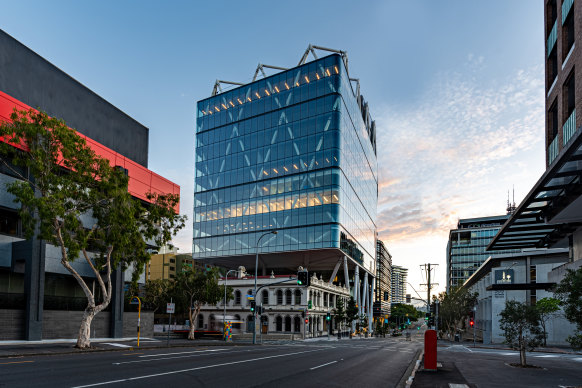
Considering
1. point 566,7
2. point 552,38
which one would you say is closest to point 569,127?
point 566,7

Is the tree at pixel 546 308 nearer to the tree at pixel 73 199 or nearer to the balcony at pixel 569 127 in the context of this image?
the balcony at pixel 569 127

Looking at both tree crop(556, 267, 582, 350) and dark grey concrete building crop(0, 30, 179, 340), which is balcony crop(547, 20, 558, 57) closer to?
tree crop(556, 267, 582, 350)

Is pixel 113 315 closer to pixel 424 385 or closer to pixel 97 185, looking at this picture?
pixel 97 185

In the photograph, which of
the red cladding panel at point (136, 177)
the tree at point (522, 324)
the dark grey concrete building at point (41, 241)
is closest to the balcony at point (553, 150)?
the tree at point (522, 324)

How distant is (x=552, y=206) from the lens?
987 inches

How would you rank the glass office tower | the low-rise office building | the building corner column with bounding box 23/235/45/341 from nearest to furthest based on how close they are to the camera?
the building corner column with bounding box 23/235/45/341, the low-rise office building, the glass office tower

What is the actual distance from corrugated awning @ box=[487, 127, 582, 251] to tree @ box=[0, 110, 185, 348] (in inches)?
910

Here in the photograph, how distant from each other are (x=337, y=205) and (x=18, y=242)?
53614mm

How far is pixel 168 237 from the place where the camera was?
3173 cm

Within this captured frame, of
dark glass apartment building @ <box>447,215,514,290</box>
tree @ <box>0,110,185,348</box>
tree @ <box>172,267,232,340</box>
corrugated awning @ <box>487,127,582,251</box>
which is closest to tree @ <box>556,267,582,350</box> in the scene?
corrugated awning @ <box>487,127,582,251</box>

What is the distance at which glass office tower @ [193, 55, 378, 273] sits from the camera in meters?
79.6

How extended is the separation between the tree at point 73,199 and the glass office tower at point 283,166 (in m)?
50.5

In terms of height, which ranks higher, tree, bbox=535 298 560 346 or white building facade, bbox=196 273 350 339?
tree, bbox=535 298 560 346

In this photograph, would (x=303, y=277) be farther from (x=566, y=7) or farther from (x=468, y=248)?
(x=468, y=248)
